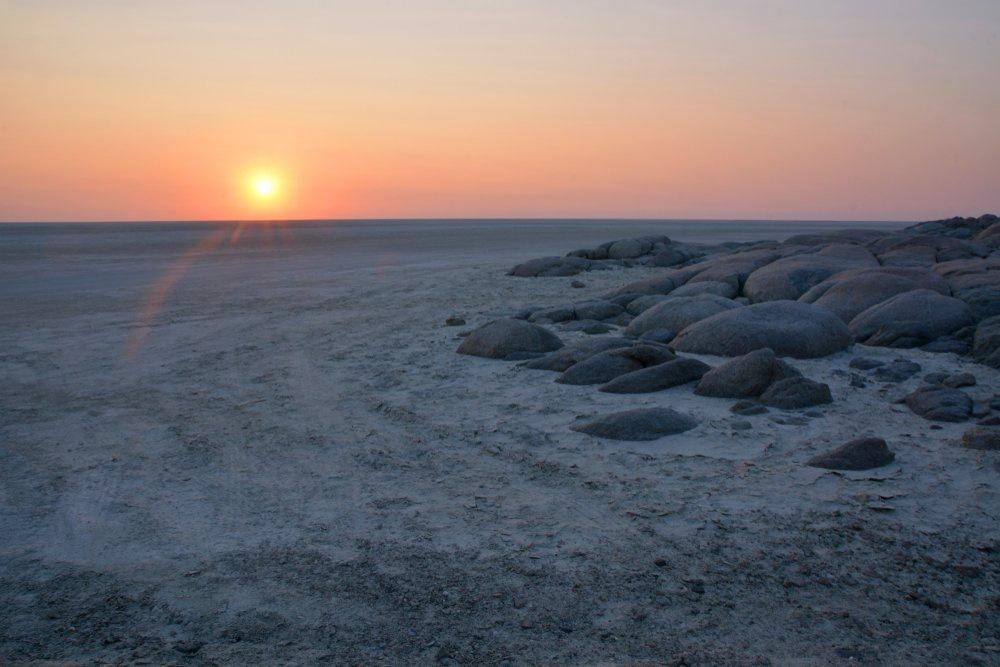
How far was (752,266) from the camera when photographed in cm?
1405

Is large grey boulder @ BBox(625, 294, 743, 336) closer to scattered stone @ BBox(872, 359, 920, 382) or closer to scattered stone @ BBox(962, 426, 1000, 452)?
scattered stone @ BBox(872, 359, 920, 382)

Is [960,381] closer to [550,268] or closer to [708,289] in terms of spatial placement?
[708,289]

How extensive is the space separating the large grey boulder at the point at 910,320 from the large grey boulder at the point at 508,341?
3.35 m

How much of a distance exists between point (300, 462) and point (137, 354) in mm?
5082

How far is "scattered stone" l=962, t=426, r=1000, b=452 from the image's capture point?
5.54 m

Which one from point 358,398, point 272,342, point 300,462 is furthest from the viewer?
point 272,342

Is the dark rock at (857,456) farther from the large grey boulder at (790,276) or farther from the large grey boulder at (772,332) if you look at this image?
the large grey boulder at (790,276)

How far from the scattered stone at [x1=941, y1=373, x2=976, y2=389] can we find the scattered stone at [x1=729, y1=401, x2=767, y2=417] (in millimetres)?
1917

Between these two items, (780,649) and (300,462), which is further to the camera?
(300,462)

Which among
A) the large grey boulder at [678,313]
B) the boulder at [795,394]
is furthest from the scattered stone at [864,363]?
the large grey boulder at [678,313]

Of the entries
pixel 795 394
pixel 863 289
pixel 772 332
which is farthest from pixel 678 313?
pixel 795 394

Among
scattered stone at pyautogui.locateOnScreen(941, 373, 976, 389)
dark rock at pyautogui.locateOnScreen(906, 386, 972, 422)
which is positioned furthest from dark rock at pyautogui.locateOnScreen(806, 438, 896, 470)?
scattered stone at pyautogui.locateOnScreen(941, 373, 976, 389)

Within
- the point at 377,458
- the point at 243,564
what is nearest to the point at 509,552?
the point at 243,564

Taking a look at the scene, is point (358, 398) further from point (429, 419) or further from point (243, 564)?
point (243, 564)
